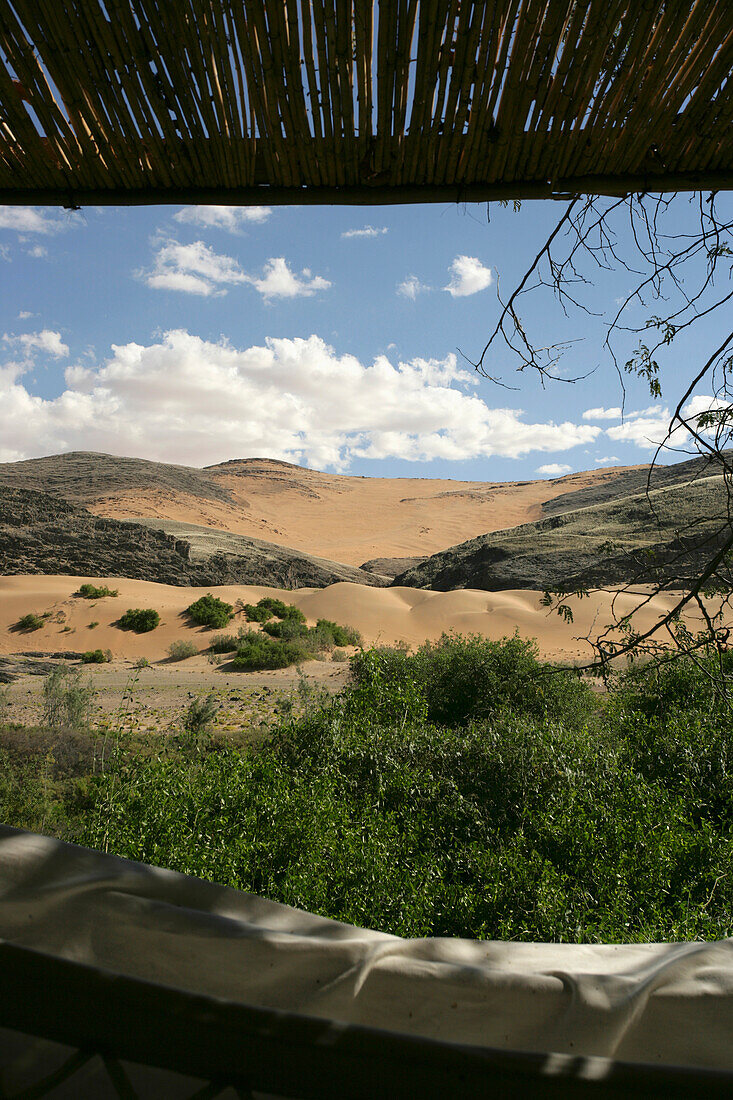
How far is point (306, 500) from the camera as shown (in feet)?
221

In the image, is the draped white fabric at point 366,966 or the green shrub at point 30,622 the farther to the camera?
the green shrub at point 30,622

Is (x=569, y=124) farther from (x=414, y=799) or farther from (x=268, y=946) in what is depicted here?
(x=414, y=799)

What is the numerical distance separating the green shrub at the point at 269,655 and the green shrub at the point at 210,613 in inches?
117

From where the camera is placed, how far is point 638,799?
12.9ft

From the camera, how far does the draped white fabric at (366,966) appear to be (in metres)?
0.90

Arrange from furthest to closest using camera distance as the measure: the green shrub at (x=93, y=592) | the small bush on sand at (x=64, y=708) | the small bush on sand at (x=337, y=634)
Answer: the green shrub at (x=93, y=592) → the small bush on sand at (x=337, y=634) → the small bush on sand at (x=64, y=708)

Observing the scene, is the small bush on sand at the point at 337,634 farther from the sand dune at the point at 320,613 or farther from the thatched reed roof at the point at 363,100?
the thatched reed roof at the point at 363,100

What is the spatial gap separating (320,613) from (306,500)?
47.9m

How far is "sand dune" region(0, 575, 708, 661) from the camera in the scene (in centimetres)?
1714

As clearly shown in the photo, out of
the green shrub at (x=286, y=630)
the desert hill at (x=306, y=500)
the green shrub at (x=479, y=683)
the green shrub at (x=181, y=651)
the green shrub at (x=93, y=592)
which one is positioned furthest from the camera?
the desert hill at (x=306, y=500)

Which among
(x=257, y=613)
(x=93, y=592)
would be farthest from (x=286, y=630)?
(x=93, y=592)

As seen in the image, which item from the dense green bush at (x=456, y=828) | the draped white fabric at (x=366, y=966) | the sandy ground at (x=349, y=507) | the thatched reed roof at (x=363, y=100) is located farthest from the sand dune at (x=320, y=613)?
the sandy ground at (x=349, y=507)

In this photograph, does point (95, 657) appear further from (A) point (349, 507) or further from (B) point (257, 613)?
(A) point (349, 507)

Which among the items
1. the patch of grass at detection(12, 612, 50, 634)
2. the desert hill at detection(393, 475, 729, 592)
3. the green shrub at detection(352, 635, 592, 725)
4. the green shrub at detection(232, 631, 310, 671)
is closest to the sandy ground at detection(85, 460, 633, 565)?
the desert hill at detection(393, 475, 729, 592)
